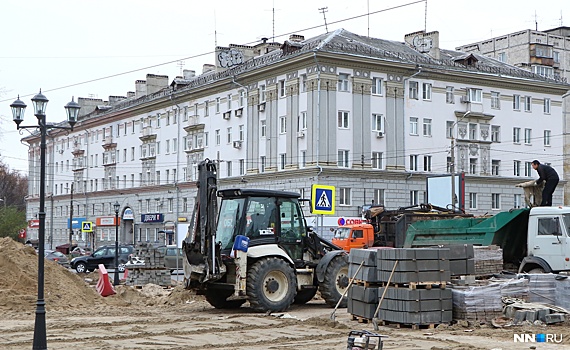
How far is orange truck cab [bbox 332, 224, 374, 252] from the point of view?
3587 centimetres

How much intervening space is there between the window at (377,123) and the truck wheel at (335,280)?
36.9m

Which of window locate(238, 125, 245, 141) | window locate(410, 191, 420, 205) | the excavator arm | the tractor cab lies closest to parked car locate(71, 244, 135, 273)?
window locate(238, 125, 245, 141)

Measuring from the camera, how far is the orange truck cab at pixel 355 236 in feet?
118

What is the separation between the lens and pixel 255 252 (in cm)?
1864

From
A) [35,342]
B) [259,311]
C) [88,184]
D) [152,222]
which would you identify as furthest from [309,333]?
[88,184]

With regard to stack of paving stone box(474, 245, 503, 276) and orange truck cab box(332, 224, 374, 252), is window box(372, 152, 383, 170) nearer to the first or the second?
orange truck cab box(332, 224, 374, 252)

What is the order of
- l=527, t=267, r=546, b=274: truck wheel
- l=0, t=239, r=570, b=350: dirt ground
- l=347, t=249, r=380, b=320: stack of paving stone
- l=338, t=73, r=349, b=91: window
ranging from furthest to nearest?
l=338, t=73, r=349, b=91: window → l=527, t=267, r=546, b=274: truck wheel → l=347, t=249, r=380, b=320: stack of paving stone → l=0, t=239, r=570, b=350: dirt ground

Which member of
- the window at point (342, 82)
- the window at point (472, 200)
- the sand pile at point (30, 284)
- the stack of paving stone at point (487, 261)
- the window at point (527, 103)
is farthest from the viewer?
the window at point (527, 103)

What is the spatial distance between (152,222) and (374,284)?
191 ft

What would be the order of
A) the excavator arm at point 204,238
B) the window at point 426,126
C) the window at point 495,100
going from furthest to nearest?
the window at point 495,100 → the window at point 426,126 → the excavator arm at point 204,238

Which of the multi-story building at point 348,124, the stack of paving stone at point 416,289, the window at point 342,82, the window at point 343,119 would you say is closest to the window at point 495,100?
the multi-story building at point 348,124

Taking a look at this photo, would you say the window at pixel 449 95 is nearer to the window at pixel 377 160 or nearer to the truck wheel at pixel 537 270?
the window at pixel 377 160

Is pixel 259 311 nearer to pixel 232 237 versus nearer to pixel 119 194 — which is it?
pixel 232 237

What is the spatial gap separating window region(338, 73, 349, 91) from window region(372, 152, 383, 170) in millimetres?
4782
